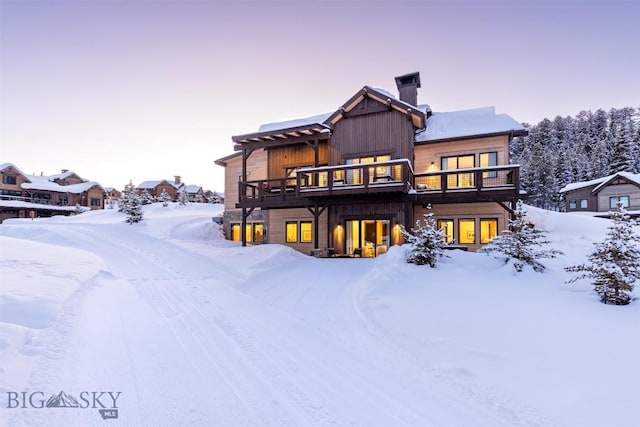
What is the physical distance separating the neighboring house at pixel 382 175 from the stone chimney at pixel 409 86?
0.06m

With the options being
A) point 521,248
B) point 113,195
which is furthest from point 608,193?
point 113,195

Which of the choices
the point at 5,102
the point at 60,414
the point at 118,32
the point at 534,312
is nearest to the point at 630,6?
the point at 534,312

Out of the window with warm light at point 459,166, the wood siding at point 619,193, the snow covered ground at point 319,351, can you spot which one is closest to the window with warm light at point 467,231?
the window with warm light at point 459,166

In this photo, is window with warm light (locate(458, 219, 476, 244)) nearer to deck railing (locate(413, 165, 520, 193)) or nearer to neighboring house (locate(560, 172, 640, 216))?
deck railing (locate(413, 165, 520, 193))

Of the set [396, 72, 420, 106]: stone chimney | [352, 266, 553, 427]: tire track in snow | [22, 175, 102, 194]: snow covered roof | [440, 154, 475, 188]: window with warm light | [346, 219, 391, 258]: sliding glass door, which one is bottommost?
[352, 266, 553, 427]: tire track in snow

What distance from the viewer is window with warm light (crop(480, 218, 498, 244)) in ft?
52.0

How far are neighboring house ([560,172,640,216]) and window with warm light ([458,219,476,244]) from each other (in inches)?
973

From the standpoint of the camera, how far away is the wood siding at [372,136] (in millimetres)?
17344

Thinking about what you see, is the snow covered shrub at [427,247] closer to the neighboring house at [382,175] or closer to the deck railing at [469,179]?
the neighboring house at [382,175]

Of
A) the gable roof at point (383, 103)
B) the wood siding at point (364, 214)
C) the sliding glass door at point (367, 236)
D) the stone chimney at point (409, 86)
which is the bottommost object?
the sliding glass door at point (367, 236)

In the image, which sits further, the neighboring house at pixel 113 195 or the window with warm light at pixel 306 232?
the neighboring house at pixel 113 195

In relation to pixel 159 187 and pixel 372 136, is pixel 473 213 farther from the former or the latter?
pixel 159 187

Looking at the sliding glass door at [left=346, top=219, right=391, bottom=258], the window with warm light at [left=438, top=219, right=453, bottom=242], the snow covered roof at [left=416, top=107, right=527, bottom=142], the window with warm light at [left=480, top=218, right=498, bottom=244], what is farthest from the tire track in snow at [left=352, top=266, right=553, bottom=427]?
the snow covered roof at [left=416, top=107, right=527, bottom=142]

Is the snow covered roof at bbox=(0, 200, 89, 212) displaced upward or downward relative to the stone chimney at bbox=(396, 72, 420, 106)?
downward
